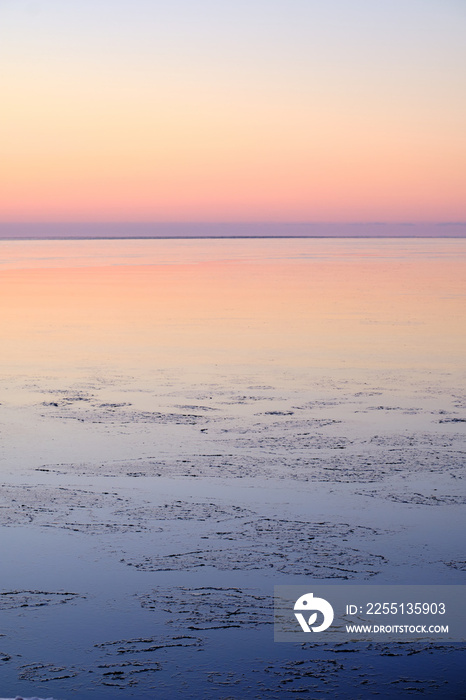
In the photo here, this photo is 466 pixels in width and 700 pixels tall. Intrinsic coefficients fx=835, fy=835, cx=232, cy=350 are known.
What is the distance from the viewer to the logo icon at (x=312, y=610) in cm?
354

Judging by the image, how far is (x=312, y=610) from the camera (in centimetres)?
363

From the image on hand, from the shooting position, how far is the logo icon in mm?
3535

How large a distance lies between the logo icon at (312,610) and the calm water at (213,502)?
6.5 inches

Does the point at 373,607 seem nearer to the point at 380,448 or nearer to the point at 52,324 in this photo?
the point at 380,448

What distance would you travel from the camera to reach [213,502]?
195 inches

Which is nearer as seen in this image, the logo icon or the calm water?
the calm water

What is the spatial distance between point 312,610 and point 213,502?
4.68ft

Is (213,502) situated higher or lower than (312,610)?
higher

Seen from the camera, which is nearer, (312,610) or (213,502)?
(312,610)

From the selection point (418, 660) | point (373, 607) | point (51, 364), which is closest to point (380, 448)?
point (373, 607)

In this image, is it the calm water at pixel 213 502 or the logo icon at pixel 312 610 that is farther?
the logo icon at pixel 312 610

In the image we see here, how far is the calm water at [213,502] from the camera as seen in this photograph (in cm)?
322

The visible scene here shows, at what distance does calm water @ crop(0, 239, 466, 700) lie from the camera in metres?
3.22

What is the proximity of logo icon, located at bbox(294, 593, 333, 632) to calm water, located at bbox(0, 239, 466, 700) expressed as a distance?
166mm
